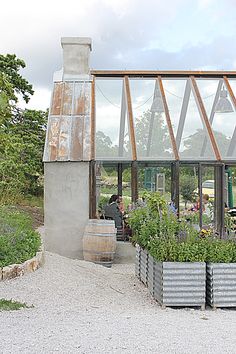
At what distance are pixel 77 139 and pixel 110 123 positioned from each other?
37.2 inches

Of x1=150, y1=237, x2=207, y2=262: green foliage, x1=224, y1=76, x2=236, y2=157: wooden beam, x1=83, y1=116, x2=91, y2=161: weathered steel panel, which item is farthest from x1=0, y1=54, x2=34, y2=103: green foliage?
x1=150, y1=237, x2=207, y2=262: green foliage

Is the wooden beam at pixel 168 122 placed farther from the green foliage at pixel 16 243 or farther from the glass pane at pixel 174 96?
the green foliage at pixel 16 243

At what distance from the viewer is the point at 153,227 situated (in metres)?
7.04

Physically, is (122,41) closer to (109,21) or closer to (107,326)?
(109,21)

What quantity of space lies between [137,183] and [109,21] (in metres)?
3.55

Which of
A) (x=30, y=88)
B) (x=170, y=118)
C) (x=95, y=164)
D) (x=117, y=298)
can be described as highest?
(x=30, y=88)

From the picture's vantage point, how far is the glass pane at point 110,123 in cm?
1076

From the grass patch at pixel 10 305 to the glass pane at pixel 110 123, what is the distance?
5029 mm

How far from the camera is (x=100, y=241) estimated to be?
9.34 metres

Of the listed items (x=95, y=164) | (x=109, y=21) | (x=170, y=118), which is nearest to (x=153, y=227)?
(x=95, y=164)

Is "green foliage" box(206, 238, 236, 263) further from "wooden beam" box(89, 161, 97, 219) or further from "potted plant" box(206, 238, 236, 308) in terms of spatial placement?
"wooden beam" box(89, 161, 97, 219)

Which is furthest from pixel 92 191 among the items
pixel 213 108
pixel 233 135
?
pixel 213 108

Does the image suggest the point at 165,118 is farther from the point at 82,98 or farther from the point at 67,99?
the point at 67,99

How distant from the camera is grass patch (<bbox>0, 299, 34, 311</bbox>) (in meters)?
5.59
